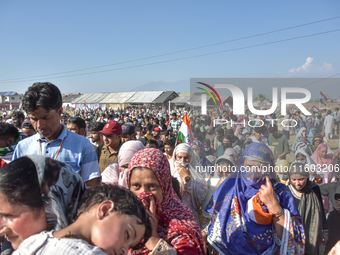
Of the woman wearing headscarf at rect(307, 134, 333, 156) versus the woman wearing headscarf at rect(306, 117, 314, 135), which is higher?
the woman wearing headscarf at rect(306, 117, 314, 135)

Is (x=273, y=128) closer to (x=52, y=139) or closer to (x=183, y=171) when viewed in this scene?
(x=183, y=171)

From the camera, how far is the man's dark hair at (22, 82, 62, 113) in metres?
1.67

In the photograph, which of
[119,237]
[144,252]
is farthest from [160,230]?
[119,237]

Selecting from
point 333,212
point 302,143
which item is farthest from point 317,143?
point 333,212

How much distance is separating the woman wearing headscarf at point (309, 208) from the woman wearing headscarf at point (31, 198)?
8.94 feet

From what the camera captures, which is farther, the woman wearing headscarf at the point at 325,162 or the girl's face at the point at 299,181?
the woman wearing headscarf at the point at 325,162

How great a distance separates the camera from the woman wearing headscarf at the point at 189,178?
2729mm

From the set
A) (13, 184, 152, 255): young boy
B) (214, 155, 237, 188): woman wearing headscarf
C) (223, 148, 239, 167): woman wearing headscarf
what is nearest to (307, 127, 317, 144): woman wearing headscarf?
(223, 148, 239, 167): woman wearing headscarf

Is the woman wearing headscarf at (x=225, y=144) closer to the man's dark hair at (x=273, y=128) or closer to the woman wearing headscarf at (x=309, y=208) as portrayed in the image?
the man's dark hair at (x=273, y=128)

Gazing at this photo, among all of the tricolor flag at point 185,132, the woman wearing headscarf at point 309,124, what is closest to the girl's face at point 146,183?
the woman wearing headscarf at point 309,124

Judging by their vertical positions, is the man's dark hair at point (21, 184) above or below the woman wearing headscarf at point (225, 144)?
above

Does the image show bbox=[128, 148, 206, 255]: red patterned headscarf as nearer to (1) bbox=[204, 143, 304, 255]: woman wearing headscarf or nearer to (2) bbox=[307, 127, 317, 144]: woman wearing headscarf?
(1) bbox=[204, 143, 304, 255]: woman wearing headscarf

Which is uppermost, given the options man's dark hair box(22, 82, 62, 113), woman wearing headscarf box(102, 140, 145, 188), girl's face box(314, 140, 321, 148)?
man's dark hair box(22, 82, 62, 113)

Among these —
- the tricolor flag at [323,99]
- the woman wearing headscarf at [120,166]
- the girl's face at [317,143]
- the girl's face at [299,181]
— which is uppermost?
the tricolor flag at [323,99]
